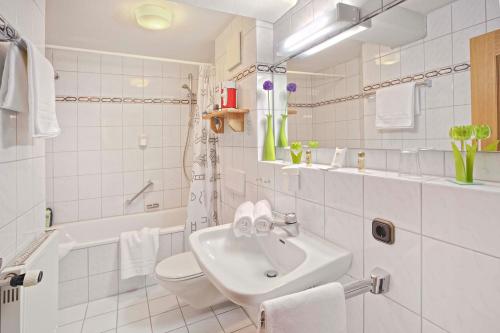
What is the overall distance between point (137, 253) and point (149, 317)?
521 millimetres

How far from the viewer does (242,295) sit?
2.84 ft

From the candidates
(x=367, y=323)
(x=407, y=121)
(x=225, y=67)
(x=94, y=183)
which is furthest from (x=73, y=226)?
(x=407, y=121)

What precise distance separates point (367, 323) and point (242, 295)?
0.52 m

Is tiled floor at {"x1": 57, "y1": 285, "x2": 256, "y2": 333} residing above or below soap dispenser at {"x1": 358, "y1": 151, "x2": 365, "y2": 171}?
below

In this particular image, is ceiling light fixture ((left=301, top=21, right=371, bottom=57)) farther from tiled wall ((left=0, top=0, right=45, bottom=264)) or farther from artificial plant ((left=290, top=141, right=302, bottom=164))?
tiled wall ((left=0, top=0, right=45, bottom=264))

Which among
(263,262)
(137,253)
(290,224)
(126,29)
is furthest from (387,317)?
(126,29)

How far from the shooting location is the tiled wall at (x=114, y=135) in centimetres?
277

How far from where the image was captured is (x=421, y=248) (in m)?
0.80

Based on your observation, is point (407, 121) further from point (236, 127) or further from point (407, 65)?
point (236, 127)

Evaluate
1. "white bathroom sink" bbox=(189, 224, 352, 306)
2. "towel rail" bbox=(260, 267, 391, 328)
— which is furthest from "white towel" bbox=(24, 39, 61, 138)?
"towel rail" bbox=(260, 267, 391, 328)

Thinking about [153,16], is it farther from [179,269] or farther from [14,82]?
[179,269]

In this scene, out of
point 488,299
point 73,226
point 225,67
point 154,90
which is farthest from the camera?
point 154,90

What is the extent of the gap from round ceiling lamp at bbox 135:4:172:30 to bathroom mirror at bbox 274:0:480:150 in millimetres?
939

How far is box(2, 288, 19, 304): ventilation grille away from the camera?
86 centimetres
